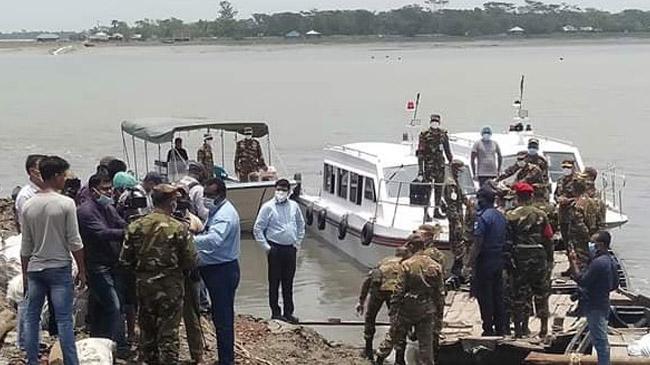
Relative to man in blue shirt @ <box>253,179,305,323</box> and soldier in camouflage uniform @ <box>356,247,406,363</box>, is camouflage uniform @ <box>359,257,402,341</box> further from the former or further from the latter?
man in blue shirt @ <box>253,179,305,323</box>

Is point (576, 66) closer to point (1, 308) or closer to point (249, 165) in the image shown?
point (249, 165)

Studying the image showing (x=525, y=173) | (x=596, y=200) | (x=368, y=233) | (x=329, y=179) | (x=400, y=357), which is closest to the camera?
(x=400, y=357)

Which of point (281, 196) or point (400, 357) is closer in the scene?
point (400, 357)

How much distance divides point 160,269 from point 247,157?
13.8 m

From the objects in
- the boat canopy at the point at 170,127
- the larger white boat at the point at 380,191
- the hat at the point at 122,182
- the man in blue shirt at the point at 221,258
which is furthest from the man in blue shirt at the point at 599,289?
the boat canopy at the point at 170,127

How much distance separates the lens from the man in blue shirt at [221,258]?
28.9 feet

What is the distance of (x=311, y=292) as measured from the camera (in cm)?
1727

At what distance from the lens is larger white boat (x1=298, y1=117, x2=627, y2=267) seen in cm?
1694

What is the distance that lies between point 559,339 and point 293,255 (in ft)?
9.77

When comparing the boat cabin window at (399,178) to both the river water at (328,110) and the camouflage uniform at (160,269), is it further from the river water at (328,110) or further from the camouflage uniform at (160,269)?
the camouflage uniform at (160,269)

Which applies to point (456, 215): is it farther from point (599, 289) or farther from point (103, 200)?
point (103, 200)

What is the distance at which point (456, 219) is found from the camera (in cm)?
1529

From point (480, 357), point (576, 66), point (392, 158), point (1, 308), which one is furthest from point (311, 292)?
point (576, 66)

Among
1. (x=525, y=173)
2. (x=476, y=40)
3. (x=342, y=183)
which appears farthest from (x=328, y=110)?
(x=476, y=40)
